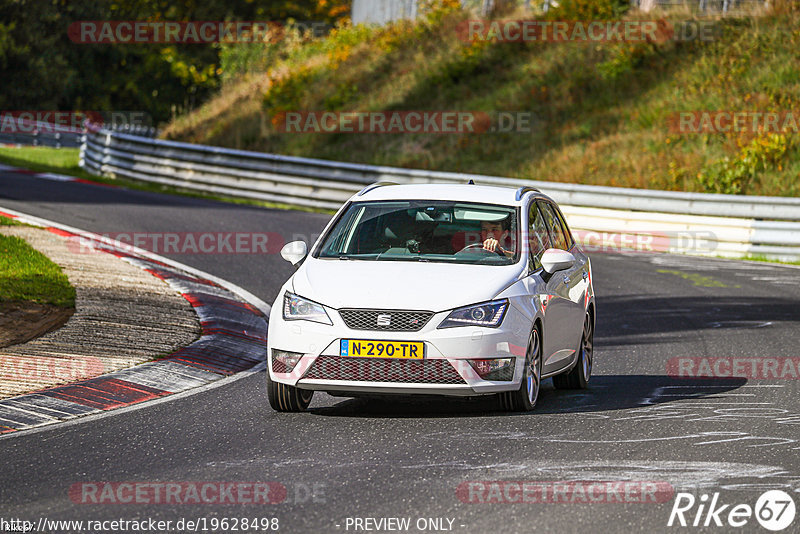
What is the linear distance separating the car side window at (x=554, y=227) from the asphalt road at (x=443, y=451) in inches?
49.4

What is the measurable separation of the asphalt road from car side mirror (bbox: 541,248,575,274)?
1.07 meters

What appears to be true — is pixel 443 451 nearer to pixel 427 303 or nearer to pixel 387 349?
pixel 387 349

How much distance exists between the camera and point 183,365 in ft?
34.1

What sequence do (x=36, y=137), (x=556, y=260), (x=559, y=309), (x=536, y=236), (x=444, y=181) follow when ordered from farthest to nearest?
1. (x=36, y=137)
2. (x=444, y=181)
3. (x=536, y=236)
4. (x=559, y=309)
5. (x=556, y=260)

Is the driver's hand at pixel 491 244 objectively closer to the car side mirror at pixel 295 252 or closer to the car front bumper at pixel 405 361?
the car front bumper at pixel 405 361

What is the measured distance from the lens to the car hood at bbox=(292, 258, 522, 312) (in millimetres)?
8180

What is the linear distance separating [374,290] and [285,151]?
27.5 m

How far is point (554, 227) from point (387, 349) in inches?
112

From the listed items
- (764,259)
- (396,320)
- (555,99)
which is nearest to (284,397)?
(396,320)

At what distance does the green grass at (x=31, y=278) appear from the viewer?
12.5 m

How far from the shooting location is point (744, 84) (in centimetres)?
2978

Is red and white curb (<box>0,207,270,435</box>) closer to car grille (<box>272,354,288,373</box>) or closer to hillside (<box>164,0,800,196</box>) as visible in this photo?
car grille (<box>272,354,288,373</box>)

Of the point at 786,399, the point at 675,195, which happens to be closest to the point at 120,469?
the point at 786,399

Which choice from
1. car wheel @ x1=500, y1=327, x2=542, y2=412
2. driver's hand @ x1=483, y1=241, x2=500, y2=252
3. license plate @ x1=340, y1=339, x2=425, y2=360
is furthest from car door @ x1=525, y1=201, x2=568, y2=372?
license plate @ x1=340, y1=339, x2=425, y2=360
